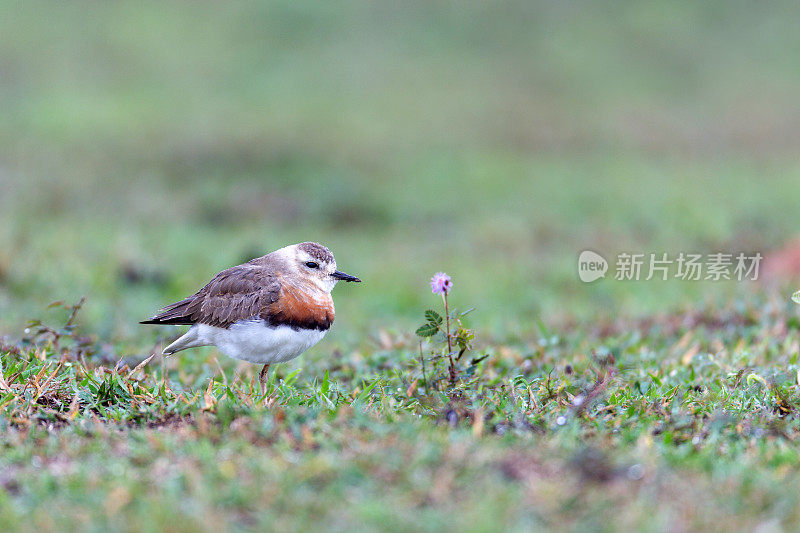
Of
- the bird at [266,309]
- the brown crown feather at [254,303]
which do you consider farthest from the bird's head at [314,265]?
the brown crown feather at [254,303]

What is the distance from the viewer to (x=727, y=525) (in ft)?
11.2

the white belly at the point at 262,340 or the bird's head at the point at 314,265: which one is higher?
the bird's head at the point at 314,265

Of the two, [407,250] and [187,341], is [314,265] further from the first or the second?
[407,250]

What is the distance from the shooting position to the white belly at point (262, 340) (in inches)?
207

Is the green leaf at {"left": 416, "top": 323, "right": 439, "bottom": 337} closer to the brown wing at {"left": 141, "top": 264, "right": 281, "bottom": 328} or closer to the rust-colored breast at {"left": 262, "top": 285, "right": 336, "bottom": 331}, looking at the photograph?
the rust-colored breast at {"left": 262, "top": 285, "right": 336, "bottom": 331}

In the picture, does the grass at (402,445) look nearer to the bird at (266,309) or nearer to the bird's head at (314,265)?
the bird at (266,309)

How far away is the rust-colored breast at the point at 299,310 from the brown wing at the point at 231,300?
40 mm

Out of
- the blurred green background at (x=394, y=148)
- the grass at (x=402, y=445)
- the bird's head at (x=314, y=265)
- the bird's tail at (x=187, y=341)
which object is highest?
the blurred green background at (x=394, y=148)

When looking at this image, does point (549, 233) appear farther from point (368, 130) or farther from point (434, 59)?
point (434, 59)

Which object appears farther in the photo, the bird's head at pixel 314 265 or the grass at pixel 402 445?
the bird's head at pixel 314 265

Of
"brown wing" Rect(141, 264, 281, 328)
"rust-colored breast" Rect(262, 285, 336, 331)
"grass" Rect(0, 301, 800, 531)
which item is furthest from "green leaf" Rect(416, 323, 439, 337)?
"brown wing" Rect(141, 264, 281, 328)

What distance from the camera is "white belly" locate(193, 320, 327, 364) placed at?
5262 millimetres

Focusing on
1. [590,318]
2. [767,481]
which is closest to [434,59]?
[590,318]

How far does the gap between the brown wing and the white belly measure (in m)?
0.06
